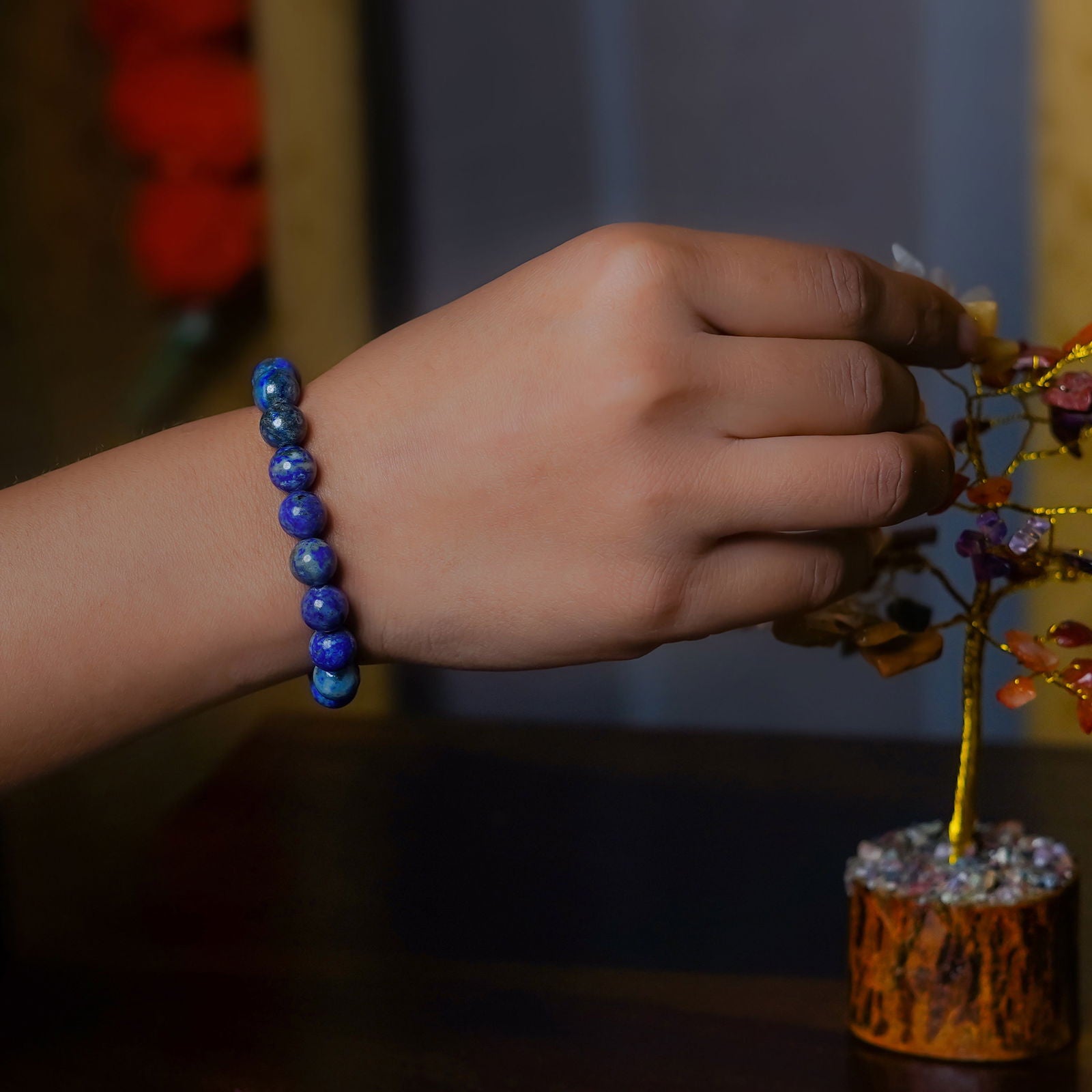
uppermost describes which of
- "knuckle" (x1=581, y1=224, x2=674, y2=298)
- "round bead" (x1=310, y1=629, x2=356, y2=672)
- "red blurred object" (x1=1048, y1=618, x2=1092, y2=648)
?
"knuckle" (x1=581, y1=224, x2=674, y2=298)

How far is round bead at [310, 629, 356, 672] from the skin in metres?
0.01

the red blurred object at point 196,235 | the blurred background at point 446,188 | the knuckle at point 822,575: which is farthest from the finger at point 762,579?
the red blurred object at point 196,235

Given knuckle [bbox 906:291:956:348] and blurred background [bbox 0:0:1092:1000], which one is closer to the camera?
knuckle [bbox 906:291:956:348]

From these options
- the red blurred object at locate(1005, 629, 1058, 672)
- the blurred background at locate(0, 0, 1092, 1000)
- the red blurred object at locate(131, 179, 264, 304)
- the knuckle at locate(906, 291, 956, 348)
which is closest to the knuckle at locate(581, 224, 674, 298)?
the knuckle at locate(906, 291, 956, 348)

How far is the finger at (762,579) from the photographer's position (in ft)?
1.44

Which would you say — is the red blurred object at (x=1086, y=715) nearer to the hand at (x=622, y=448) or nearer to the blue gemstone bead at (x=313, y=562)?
the hand at (x=622, y=448)

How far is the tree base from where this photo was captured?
19.6 inches

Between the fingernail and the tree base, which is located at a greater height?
the fingernail

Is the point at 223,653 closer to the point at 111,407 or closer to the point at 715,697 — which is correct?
the point at 715,697

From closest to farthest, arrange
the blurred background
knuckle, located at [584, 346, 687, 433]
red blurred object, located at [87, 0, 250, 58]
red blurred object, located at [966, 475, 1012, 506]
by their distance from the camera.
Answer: knuckle, located at [584, 346, 687, 433], red blurred object, located at [966, 475, 1012, 506], the blurred background, red blurred object, located at [87, 0, 250, 58]

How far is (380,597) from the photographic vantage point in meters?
0.45

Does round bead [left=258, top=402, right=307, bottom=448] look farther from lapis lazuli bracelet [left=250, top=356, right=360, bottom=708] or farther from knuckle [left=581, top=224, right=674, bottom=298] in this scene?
knuckle [left=581, top=224, right=674, bottom=298]

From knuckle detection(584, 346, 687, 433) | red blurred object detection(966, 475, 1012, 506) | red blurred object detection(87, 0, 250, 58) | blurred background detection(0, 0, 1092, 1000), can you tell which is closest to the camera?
knuckle detection(584, 346, 687, 433)

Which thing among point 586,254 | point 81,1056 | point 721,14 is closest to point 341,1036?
point 81,1056
